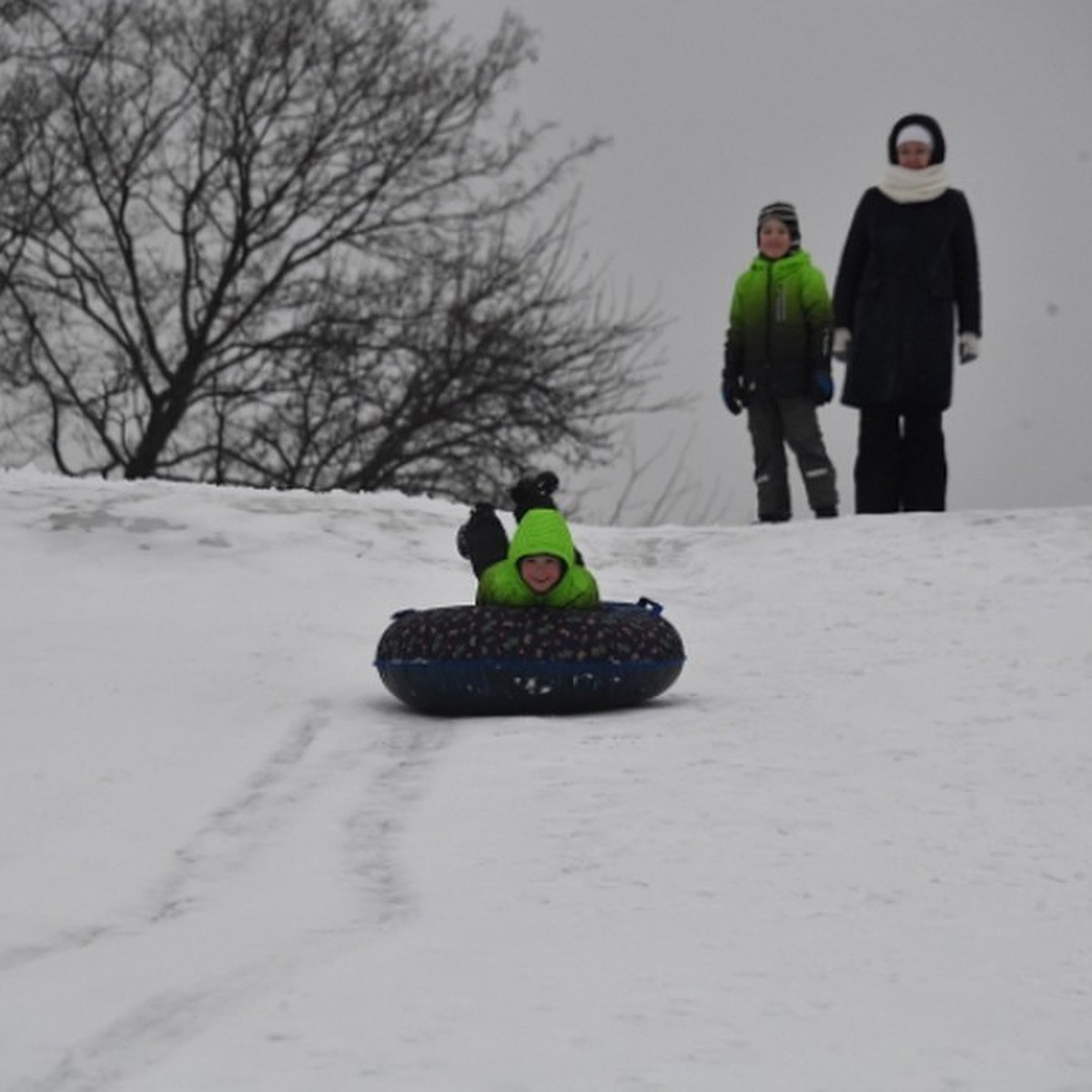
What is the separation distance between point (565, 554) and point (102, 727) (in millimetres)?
1695

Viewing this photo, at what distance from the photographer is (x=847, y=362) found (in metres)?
12.0

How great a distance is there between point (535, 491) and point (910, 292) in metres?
4.32

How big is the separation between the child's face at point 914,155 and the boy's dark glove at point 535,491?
4417mm

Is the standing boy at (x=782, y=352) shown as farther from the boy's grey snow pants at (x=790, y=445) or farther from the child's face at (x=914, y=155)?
the child's face at (x=914, y=155)

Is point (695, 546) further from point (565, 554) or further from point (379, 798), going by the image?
point (379, 798)

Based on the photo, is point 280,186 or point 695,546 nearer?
point 695,546

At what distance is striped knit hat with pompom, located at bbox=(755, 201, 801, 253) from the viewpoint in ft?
40.2

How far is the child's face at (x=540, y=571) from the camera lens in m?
7.95

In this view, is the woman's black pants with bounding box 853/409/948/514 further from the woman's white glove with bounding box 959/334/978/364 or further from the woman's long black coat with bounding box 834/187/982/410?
the woman's white glove with bounding box 959/334/978/364

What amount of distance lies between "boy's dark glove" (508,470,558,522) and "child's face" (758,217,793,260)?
4.42m

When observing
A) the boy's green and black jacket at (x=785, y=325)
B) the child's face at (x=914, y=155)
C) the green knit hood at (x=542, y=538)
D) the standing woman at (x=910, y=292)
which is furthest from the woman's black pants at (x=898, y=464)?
the green knit hood at (x=542, y=538)

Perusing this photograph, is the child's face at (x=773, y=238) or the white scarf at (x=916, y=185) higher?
the white scarf at (x=916, y=185)

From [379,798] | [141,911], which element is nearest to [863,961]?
[141,911]

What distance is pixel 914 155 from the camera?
1187cm
